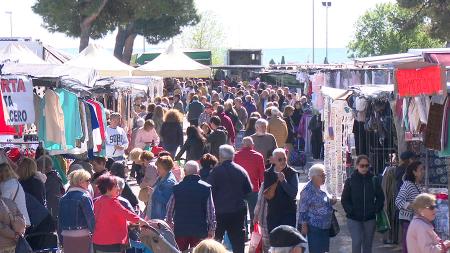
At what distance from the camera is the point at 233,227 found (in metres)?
13.1

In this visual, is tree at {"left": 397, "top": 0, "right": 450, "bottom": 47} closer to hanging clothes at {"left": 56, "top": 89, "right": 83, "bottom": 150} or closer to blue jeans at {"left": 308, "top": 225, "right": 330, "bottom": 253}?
hanging clothes at {"left": 56, "top": 89, "right": 83, "bottom": 150}

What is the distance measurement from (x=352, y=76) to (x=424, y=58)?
13666mm

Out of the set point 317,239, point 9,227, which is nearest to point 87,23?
point 317,239

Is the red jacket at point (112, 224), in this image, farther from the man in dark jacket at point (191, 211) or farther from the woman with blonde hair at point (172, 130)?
the woman with blonde hair at point (172, 130)

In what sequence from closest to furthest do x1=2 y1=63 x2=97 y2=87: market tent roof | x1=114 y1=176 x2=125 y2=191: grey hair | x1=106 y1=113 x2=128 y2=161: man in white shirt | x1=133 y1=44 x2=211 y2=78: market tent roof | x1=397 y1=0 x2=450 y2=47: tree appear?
x1=114 y1=176 x2=125 y2=191: grey hair < x1=2 y1=63 x2=97 y2=87: market tent roof < x1=106 y1=113 x2=128 y2=161: man in white shirt < x1=133 y1=44 x2=211 y2=78: market tent roof < x1=397 y1=0 x2=450 y2=47: tree

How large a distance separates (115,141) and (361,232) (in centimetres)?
635

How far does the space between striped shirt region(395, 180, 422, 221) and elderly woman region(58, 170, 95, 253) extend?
158 inches

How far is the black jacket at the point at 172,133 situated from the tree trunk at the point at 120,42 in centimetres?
3697

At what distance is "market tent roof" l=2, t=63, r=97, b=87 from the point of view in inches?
524

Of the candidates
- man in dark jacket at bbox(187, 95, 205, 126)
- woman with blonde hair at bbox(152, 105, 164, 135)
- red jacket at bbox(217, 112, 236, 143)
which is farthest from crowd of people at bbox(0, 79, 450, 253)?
man in dark jacket at bbox(187, 95, 205, 126)

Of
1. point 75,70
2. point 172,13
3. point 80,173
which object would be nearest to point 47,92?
point 75,70

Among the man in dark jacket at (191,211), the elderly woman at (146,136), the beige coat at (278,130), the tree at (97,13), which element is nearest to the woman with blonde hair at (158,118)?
the elderly woman at (146,136)

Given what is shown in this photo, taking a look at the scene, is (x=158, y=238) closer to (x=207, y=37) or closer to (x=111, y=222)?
(x=111, y=222)

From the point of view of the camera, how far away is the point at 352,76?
25.7m
